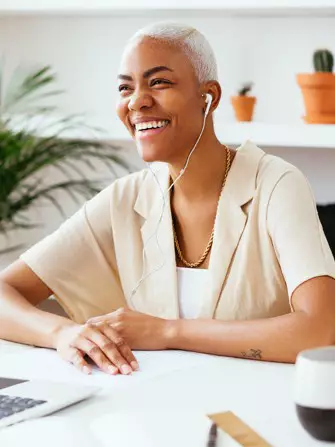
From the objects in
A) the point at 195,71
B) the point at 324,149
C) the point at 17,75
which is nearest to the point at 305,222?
the point at 195,71

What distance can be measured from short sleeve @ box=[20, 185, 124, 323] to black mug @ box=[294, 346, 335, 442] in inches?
41.2

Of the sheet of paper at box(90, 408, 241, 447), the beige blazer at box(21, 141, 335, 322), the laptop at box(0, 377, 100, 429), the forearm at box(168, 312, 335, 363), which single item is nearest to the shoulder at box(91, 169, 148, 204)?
the beige blazer at box(21, 141, 335, 322)

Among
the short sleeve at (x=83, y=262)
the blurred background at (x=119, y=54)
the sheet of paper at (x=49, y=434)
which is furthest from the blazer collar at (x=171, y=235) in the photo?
the blurred background at (x=119, y=54)

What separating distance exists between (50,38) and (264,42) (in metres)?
0.90

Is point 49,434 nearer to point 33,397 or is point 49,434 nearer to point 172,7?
point 33,397

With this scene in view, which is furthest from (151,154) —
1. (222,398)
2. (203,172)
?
(222,398)

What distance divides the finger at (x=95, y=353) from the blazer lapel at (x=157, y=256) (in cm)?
35

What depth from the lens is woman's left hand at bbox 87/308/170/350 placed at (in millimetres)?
1851

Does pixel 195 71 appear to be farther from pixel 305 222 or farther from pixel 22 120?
pixel 22 120

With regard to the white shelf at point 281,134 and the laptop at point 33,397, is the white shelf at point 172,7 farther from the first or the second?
the laptop at point 33,397

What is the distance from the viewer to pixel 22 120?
11.8ft

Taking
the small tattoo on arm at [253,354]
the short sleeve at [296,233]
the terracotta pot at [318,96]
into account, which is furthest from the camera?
the terracotta pot at [318,96]

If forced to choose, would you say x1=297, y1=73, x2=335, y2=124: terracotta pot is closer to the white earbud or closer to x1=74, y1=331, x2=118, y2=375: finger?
the white earbud

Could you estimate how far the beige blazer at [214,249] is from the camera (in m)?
1.99
